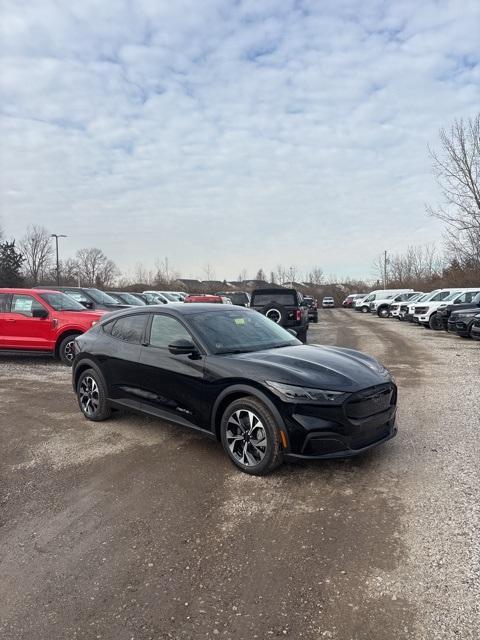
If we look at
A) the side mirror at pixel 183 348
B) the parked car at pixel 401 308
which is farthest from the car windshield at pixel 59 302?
the parked car at pixel 401 308

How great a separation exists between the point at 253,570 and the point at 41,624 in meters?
1.21

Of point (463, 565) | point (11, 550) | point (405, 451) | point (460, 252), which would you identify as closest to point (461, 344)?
point (405, 451)

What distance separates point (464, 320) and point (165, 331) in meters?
14.6

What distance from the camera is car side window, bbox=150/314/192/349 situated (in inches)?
203

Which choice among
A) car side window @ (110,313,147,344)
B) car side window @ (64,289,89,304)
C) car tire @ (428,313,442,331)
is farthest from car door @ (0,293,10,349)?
car tire @ (428,313,442,331)

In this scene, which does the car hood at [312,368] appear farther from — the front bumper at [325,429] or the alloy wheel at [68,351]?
the alloy wheel at [68,351]

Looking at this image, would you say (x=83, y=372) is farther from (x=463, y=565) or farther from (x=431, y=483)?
(x=463, y=565)

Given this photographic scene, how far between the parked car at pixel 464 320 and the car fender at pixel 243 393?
46.7 ft

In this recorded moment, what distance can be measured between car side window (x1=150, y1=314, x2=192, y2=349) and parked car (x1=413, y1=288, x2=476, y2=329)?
61.0 feet

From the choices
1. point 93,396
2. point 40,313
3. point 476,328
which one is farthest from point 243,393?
point 476,328

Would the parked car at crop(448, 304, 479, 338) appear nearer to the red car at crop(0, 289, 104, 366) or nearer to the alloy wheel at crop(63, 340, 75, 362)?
the red car at crop(0, 289, 104, 366)

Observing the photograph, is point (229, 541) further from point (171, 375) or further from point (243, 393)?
point (171, 375)

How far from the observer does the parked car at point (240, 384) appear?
4.02 meters

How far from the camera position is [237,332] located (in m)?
5.27
